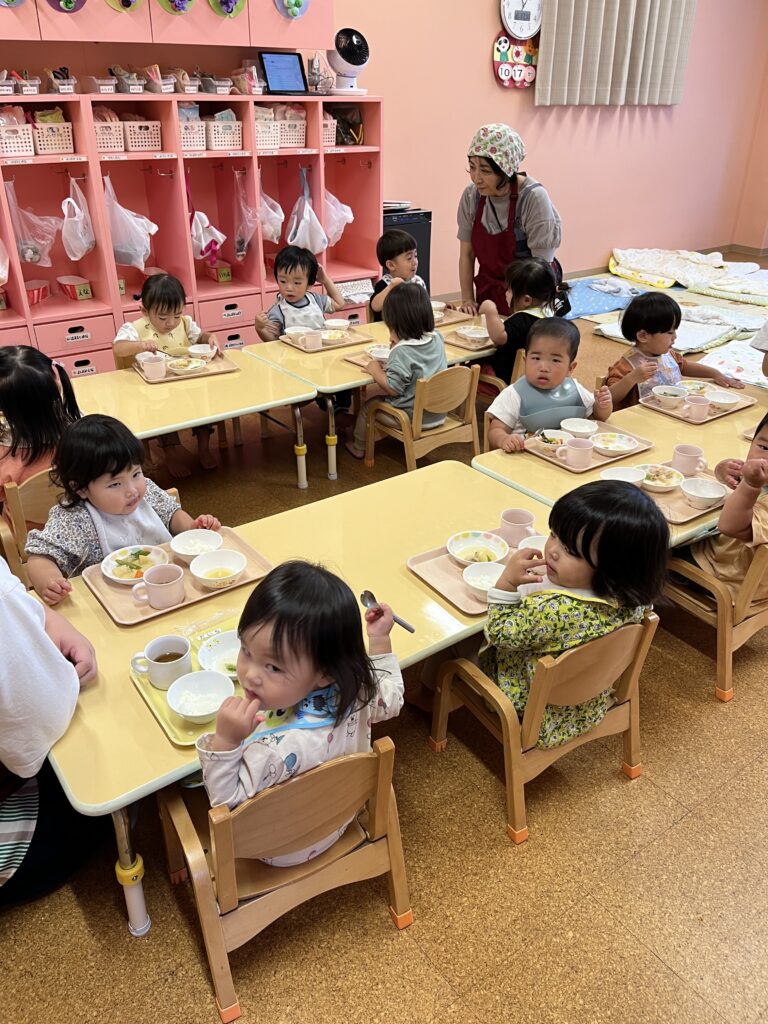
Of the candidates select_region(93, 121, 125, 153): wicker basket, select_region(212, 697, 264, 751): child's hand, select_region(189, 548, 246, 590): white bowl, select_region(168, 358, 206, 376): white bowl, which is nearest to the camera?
select_region(212, 697, 264, 751): child's hand

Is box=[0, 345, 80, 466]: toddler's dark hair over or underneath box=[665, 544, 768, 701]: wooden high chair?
over

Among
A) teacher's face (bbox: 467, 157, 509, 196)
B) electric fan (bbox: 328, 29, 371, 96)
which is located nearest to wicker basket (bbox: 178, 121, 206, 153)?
electric fan (bbox: 328, 29, 371, 96)

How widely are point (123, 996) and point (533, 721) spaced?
1.04 meters

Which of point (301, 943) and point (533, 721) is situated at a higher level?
point (533, 721)

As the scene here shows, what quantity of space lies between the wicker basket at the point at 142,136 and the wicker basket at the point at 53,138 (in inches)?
11.9

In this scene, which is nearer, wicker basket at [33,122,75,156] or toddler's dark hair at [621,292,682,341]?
toddler's dark hair at [621,292,682,341]

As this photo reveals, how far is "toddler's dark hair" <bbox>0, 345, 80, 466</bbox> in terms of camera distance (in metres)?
2.33

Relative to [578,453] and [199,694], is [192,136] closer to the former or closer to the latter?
[578,453]

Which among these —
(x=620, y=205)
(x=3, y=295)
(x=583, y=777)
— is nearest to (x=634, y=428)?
(x=583, y=777)

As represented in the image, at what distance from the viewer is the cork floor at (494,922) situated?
61.7 inches

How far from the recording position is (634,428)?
2828 mm

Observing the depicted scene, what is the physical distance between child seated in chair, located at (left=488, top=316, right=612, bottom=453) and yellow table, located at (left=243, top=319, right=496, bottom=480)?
0.75m

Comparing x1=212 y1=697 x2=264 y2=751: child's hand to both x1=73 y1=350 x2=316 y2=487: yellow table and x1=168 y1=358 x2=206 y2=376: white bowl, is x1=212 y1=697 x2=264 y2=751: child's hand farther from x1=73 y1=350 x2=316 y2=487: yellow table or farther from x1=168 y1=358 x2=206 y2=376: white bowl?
x1=168 y1=358 x2=206 y2=376: white bowl

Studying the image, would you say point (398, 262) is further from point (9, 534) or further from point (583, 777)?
point (583, 777)
